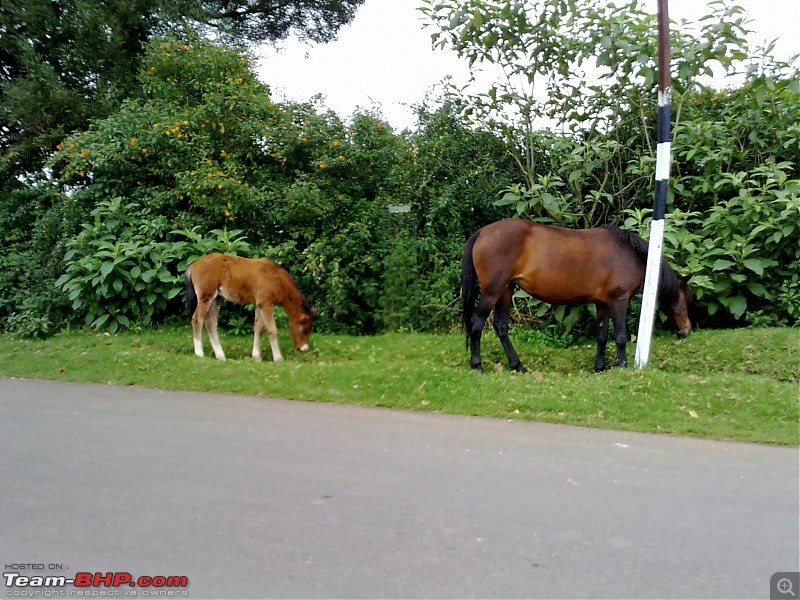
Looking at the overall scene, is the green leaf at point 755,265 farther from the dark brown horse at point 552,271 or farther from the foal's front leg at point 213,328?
the foal's front leg at point 213,328

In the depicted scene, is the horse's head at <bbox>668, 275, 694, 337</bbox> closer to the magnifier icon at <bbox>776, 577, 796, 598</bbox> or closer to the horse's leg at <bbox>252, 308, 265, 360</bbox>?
the horse's leg at <bbox>252, 308, 265, 360</bbox>

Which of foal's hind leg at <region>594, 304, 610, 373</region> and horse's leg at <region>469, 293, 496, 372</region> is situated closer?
horse's leg at <region>469, 293, 496, 372</region>

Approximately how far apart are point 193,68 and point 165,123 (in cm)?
143

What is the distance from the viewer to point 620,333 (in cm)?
917

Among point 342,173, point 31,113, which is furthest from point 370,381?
point 31,113

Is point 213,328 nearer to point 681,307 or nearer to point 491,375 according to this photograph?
point 491,375

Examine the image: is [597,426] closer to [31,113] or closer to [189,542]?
[189,542]

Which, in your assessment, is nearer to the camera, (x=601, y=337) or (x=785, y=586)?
(x=785, y=586)

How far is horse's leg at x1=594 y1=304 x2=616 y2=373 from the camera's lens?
31.0 ft

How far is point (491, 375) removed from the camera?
8562 millimetres

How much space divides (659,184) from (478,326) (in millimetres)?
2874

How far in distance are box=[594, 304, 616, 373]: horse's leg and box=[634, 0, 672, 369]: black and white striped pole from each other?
812 millimetres
